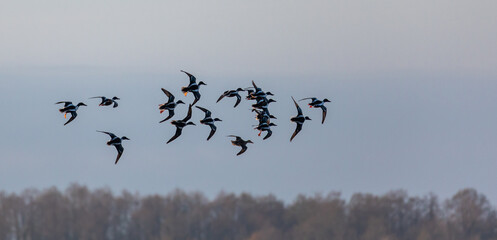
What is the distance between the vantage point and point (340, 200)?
148m

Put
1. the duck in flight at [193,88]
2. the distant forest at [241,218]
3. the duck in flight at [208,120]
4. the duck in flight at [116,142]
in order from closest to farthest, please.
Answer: the duck in flight at [116,142] < the duck in flight at [193,88] < the duck in flight at [208,120] < the distant forest at [241,218]

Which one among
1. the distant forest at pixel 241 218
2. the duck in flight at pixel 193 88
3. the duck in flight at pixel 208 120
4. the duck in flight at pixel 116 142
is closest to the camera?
the duck in flight at pixel 116 142

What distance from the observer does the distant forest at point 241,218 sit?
140875mm

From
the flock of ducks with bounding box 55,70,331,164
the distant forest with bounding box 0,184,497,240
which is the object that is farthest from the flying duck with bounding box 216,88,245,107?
the distant forest with bounding box 0,184,497,240

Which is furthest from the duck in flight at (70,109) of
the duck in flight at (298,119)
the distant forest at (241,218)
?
the distant forest at (241,218)

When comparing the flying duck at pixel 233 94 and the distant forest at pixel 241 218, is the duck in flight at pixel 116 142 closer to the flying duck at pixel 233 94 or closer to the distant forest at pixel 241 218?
the flying duck at pixel 233 94

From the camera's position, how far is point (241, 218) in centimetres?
14775

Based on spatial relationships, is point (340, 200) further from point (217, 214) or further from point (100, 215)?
point (100, 215)

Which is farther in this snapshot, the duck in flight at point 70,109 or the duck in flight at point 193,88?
the duck in flight at point 193,88

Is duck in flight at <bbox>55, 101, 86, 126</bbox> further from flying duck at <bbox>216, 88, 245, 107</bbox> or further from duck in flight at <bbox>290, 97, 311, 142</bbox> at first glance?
duck in flight at <bbox>290, 97, 311, 142</bbox>

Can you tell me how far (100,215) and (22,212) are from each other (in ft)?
29.0


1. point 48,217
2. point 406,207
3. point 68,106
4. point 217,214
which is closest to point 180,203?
point 217,214

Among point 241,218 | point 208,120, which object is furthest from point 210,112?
point 241,218

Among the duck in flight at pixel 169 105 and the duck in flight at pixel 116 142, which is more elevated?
the duck in flight at pixel 169 105
